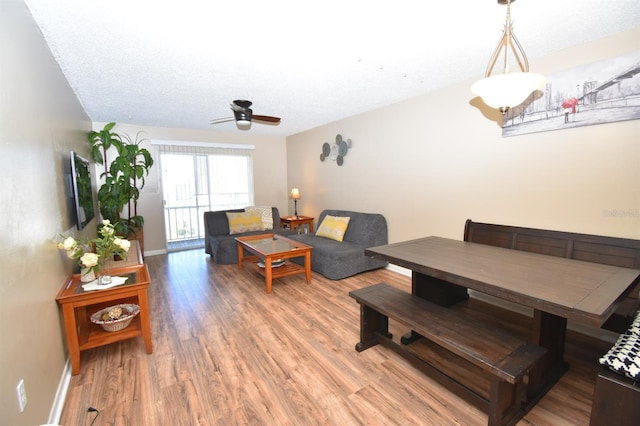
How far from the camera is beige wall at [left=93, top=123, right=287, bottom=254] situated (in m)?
5.25

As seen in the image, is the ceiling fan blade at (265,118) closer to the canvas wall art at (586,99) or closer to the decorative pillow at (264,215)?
the decorative pillow at (264,215)

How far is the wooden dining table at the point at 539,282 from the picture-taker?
134cm

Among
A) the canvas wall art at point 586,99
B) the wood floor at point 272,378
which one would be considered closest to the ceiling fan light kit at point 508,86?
the canvas wall art at point 586,99

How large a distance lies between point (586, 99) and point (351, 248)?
2.76 metres

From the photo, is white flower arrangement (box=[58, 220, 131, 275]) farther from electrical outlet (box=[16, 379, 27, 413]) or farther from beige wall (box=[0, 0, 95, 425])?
electrical outlet (box=[16, 379, 27, 413])

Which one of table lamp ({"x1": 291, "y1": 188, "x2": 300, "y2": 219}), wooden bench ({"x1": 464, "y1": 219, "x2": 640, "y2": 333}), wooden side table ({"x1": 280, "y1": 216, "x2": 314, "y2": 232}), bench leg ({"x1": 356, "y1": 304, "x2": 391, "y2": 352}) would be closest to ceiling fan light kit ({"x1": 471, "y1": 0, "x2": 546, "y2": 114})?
wooden bench ({"x1": 464, "y1": 219, "x2": 640, "y2": 333})

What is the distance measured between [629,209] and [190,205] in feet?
20.7

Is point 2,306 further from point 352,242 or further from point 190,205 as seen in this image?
point 190,205

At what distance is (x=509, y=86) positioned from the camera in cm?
156

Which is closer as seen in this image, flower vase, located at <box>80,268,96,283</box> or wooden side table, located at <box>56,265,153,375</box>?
wooden side table, located at <box>56,265,153,375</box>

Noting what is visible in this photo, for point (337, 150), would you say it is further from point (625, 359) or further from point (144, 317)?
point (625, 359)

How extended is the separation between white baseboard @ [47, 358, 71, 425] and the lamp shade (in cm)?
296

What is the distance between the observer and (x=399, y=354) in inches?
84.4

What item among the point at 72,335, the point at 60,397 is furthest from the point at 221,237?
the point at 60,397
